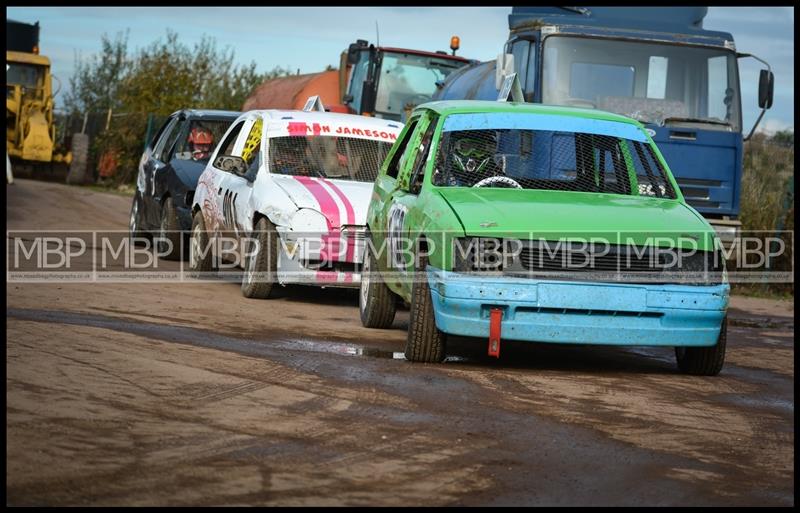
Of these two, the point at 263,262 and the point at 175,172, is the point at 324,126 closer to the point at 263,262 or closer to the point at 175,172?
the point at 263,262

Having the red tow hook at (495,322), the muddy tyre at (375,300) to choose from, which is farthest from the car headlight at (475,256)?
the muddy tyre at (375,300)

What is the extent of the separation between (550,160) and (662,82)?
6322 mm

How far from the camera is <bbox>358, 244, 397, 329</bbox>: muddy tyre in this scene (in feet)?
33.4

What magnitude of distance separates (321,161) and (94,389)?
19.5ft

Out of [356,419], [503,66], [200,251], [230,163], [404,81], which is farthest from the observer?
[404,81]

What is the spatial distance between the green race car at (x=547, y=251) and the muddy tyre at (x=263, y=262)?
7.57 feet

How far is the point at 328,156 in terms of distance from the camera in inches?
488

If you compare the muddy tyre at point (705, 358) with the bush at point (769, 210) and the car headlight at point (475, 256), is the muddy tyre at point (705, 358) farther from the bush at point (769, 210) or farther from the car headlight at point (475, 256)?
the bush at point (769, 210)

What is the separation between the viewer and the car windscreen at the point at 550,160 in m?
9.19

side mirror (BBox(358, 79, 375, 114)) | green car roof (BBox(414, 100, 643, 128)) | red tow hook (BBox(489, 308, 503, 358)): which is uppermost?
side mirror (BBox(358, 79, 375, 114))

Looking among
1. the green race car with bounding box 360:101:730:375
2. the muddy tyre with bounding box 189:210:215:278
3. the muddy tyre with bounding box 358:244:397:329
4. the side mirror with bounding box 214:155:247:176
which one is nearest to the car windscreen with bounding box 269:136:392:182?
the side mirror with bounding box 214:155:247:176

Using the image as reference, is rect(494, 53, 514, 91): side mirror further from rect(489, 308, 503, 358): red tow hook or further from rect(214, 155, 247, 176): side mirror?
rect(489, 308, 503, 358): red tow hook

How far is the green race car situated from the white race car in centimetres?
194

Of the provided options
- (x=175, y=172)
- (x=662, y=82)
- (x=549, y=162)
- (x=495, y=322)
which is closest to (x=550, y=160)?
A: (x=549, y=162)
